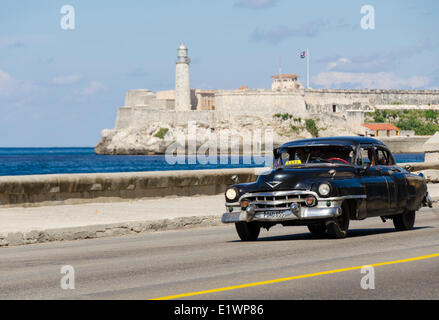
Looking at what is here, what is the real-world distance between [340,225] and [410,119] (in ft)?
612

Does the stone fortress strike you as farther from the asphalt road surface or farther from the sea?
the asphalt road surface

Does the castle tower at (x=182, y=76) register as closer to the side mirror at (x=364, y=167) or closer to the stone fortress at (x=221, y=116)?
the stone fortress at (x=221, y=116)

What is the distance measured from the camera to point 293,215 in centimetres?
1376

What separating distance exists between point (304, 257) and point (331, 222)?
7.49ft

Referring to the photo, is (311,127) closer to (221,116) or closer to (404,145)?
(221,116)

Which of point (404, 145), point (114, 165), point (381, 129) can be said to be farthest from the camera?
point (381, 129)

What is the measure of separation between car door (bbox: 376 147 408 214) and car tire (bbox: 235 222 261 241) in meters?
2.47

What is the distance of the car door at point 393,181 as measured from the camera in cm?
1540

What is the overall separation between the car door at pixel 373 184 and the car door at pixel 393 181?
12 centimetres

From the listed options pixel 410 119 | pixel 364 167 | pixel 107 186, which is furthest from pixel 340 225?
pixel 410 119
